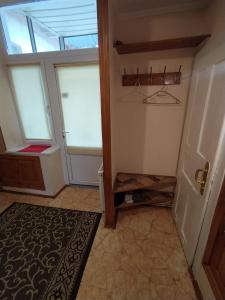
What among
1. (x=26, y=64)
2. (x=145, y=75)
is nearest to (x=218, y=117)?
(x=145, y=75)

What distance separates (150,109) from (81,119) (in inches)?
44.7

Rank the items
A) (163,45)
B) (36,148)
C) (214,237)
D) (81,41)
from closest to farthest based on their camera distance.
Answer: (214,237)
(163,45)
(81,41)
(36,148)

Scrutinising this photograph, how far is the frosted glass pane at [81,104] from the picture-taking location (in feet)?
7.52

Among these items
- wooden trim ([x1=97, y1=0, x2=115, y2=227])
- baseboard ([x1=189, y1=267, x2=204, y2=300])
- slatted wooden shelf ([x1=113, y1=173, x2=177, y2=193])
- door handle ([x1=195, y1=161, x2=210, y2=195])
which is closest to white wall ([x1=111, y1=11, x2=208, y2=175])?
slatted wooden shelf ([x1=113, y1=173, x2=177, y2=193])

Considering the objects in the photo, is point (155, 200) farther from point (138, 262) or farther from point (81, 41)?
point (81, 41)

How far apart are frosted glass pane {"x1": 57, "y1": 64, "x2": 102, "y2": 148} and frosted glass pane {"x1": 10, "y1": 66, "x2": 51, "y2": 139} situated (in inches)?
14.9

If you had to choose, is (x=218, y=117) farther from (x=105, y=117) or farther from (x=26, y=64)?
(x=26, y=64)

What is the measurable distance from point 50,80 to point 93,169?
1.60 metres

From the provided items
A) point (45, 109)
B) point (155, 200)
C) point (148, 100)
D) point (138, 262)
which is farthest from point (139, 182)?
point (45, 109)

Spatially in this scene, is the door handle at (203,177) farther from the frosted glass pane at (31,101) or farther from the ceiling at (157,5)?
the frosted glass pane at (31,101)

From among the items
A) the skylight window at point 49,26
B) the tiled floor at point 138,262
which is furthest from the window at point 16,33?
the tiled floor at point 138,262

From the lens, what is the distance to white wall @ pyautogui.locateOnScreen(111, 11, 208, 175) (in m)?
1.70

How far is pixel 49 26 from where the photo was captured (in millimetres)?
2312

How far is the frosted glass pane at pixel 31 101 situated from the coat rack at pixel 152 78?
4.79 ft
